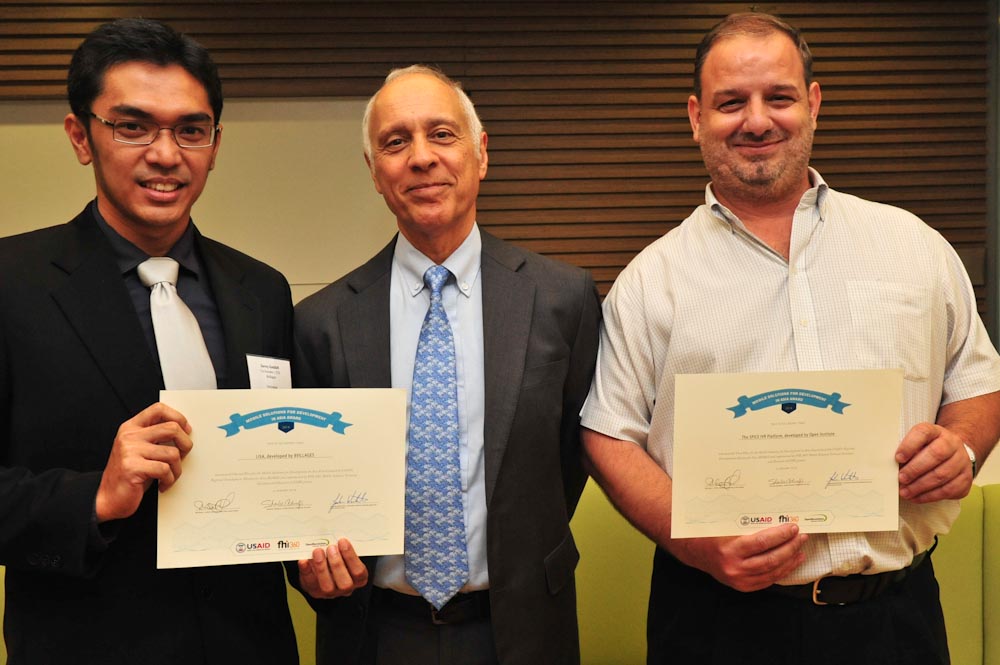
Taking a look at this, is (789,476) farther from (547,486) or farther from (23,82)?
(23,82)

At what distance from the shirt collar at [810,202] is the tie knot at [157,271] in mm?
1063

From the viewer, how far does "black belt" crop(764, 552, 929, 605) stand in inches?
68.1

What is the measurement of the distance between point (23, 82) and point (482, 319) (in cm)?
342

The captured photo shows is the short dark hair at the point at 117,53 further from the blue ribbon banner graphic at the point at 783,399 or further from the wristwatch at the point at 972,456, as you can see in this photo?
the wristwatch at the point at 972,456

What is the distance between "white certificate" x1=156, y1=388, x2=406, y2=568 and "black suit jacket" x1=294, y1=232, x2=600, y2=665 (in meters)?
0.22

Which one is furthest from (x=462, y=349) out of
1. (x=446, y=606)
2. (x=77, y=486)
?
(x=77, y=486)

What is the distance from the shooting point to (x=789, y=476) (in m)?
1.64

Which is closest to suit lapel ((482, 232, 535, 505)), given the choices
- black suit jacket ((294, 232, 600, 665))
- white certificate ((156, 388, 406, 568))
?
black suit jacket ((294, 232, 600, 665))

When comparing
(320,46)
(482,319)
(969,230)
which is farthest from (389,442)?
(969,230)

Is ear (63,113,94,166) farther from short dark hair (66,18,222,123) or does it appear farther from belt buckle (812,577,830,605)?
belt buckle (812,577,830,605)

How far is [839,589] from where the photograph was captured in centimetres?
173

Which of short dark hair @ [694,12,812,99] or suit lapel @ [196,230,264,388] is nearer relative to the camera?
suit lapel @ [196,230,264,388]
